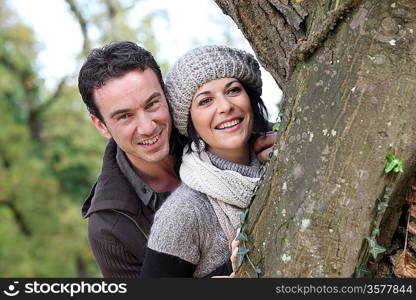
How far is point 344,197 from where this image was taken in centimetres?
219

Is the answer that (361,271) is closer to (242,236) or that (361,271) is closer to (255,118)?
(242,236)

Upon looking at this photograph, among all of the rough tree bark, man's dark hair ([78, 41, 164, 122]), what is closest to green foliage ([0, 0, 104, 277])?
man's dark hair ([78, 41, 164, 122])

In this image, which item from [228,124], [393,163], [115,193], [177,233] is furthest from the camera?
[115,193]

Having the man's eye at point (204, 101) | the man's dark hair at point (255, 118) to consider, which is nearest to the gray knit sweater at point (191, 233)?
the man's dark hair at point (255, 118)

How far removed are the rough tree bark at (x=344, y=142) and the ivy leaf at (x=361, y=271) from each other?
3cm

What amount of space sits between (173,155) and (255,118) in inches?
27.6

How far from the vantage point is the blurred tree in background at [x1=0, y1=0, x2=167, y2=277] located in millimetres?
16261

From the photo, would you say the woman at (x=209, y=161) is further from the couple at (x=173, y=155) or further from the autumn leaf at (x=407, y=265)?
the autumn leaf at (x=407, y=265)

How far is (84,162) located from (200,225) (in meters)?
15.2

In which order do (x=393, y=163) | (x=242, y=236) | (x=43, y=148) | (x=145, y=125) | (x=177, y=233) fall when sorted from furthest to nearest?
(x=43, y=148), (x=145, y=125), (x=177, y=233), (x=242, y=236), (x=393, y=163)

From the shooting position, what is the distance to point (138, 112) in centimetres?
363

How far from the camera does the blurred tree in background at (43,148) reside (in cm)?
1626

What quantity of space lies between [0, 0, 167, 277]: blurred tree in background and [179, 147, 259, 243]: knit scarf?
13156mm

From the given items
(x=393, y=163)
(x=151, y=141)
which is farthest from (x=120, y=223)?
(x=393, y=163)
